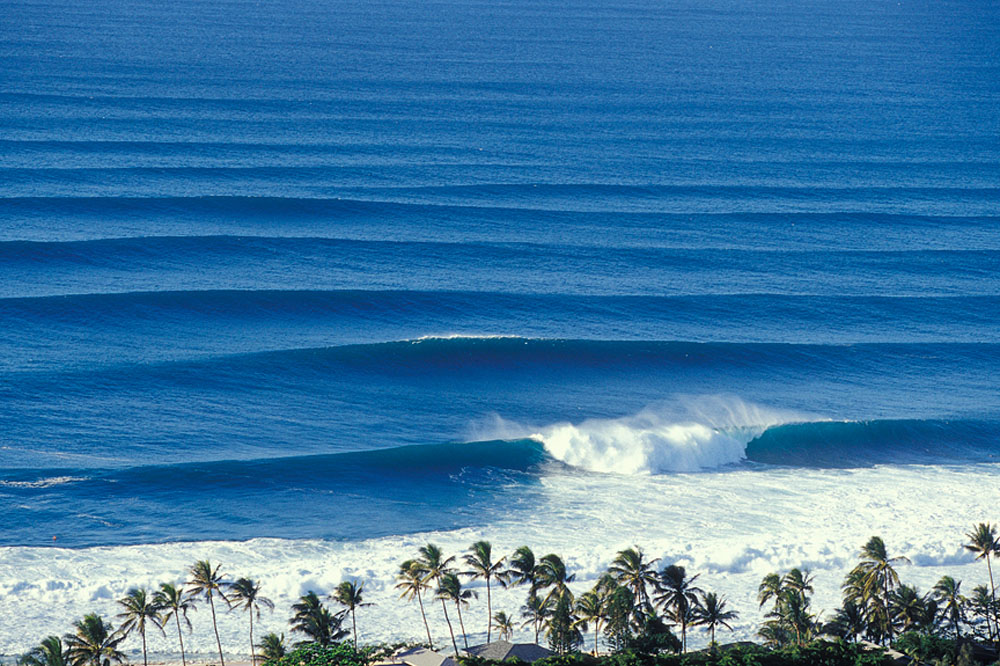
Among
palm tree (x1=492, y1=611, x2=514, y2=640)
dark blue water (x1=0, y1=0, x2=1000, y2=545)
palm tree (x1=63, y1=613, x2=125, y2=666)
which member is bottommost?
palm tree (x1=492, y1=611, x2=514, y2=640)

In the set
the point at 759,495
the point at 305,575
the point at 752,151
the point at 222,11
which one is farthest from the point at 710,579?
the point at 222,11

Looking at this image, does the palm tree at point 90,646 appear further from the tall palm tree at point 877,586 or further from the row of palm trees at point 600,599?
the tall palm tree at point 877,586

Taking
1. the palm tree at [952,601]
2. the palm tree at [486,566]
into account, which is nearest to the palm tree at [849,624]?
the palm tree at [952,601]

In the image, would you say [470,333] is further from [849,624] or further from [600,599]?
[849,624]

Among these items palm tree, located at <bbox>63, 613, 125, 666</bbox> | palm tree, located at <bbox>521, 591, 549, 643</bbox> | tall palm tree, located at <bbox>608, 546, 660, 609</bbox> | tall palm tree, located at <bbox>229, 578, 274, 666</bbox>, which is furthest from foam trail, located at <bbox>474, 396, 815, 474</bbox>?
palm tree, located at <bbox>63, 613, 125, 666</bbox>

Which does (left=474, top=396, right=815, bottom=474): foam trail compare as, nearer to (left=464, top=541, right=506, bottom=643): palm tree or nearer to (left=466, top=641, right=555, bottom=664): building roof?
(left=464, top=541, right=506, bottom=643): palm tree

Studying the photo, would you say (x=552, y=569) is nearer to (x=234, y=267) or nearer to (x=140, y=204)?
(x=234, y=267)

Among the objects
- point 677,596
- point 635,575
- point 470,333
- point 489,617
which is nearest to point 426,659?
point 489,617
